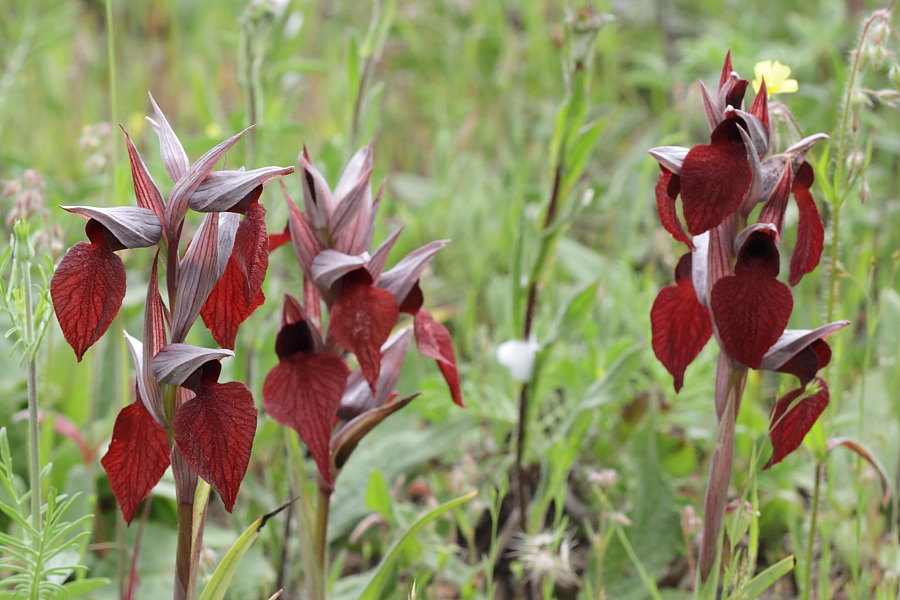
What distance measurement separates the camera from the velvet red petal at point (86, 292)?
0.89 m

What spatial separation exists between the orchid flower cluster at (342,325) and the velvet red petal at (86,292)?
0.82 ft

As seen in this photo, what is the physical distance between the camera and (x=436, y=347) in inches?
49.6

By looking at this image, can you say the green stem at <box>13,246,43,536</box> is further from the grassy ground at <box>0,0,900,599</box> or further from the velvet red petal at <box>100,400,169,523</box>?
the grassy ground at <box>0,0,900,599</box>

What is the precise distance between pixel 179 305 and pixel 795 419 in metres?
0.73

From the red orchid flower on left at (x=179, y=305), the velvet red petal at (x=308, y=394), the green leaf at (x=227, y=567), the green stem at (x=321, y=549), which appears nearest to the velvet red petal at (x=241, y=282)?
the red orchid flower on left at (x=179, y=305)

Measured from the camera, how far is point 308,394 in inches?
44.1

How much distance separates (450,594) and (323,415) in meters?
0.80

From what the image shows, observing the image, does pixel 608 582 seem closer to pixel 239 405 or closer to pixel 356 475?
pixel 356 475

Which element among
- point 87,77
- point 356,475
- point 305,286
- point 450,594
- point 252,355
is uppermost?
point 87,77

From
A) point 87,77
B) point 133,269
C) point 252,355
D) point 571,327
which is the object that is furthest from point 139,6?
point 571,327

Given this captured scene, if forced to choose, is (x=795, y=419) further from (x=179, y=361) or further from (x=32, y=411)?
(x=32, y=411)

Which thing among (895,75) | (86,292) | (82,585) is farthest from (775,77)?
(82,585)

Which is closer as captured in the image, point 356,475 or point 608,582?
point 608,582

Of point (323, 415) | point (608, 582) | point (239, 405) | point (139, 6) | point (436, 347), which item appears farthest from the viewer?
point (139, 6)
